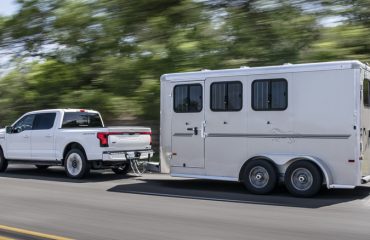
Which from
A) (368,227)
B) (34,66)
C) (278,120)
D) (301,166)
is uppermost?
(34,66)

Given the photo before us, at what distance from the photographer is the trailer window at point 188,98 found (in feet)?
40.3

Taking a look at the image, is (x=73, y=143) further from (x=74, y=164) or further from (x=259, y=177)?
(x=259, y=177)

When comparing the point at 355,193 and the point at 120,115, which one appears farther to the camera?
the point at 120,115

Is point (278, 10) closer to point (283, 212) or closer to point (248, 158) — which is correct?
point (248, 158)

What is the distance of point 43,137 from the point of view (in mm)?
15453

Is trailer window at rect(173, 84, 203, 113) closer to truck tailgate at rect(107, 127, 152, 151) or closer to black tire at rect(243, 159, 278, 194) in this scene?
black tire at rect(243, 159, 278, 194)

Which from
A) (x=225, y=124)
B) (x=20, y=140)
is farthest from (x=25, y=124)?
(x=225, y=124)

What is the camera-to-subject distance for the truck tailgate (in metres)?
14.3

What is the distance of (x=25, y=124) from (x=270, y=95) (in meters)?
8.12

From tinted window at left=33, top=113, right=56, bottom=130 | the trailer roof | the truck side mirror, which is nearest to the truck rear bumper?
tinted window at left=33, top=113, right=56, bottom=130

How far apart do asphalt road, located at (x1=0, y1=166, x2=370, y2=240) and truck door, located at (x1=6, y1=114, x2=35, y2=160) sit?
7.96ft

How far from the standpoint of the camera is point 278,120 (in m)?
11.2

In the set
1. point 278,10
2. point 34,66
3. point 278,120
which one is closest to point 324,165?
point 278,120

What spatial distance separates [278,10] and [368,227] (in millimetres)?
14453
